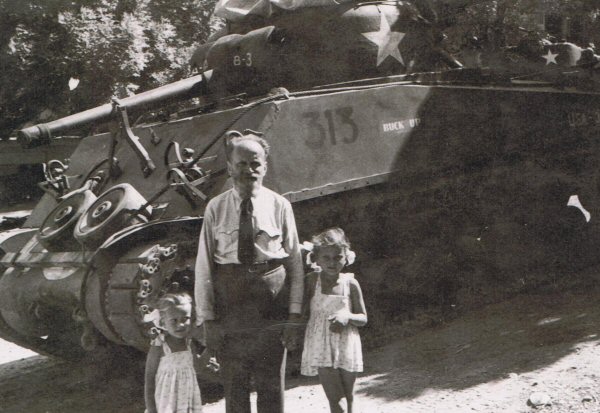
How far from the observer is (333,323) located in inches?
164

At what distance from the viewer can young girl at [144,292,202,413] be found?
3.93 metres

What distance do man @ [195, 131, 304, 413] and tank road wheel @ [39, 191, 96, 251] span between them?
2536 mm

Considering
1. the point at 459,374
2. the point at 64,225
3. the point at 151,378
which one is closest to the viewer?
the point at 151,378

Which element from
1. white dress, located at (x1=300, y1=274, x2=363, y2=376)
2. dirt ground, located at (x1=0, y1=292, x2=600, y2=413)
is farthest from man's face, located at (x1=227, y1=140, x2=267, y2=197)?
dirt ground, located at (x1=0, y1=292, x2=600, y2=413)

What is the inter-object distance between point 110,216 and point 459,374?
262 centimetres

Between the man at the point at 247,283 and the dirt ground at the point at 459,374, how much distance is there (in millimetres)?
1419

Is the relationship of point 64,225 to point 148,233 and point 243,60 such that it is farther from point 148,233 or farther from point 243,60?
point 243,60

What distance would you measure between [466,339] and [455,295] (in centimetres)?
118

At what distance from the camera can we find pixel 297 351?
613 cm

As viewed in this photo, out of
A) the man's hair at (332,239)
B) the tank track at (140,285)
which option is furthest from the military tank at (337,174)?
the man's hair at (332,239)

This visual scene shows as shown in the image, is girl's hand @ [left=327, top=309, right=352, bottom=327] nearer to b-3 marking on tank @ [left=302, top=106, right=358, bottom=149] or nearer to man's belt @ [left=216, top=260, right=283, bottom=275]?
man's belt @ [left=216, top=260, right=283, bottom=275]

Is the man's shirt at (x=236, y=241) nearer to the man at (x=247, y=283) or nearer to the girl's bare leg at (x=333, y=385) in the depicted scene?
the man at (x=247, y=283)

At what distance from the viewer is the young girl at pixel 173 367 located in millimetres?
3928

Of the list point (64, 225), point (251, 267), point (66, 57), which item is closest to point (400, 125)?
point (64, 225)
